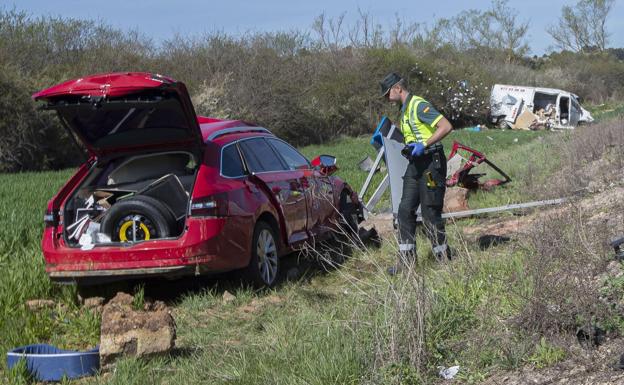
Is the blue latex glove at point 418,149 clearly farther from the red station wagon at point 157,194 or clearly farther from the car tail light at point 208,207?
the car tail light at point 208,207

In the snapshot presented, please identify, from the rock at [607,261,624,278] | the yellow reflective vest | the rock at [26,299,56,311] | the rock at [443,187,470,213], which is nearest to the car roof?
the yellow reflective vest

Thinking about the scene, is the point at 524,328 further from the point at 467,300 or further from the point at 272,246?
the point at 272,246

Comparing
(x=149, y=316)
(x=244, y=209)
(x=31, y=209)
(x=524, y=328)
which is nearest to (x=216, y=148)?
(x=244, y=209)

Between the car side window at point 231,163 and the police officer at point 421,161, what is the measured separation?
60.1 inches

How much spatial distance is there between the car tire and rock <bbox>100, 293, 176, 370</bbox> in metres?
1.65

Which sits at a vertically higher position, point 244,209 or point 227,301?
point 244,209

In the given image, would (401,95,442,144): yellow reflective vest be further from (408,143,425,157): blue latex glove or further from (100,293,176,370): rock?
(100,293,176,370): rock

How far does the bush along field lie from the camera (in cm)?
460

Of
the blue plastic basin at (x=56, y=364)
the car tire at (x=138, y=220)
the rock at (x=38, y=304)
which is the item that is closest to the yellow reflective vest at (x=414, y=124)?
the car tire at (x=138, y=220)

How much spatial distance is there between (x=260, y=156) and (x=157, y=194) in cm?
137

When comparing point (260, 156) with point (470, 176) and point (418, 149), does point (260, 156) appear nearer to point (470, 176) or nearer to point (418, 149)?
point (418, 149)

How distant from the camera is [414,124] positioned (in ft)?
27.2

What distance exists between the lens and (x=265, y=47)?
3797 cm

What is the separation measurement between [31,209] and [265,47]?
26.8 m
